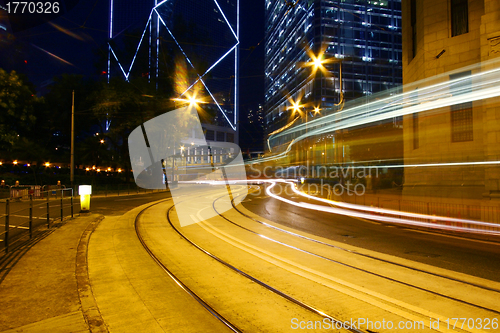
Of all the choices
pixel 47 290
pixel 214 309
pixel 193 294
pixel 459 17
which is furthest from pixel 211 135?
pixel 214 309

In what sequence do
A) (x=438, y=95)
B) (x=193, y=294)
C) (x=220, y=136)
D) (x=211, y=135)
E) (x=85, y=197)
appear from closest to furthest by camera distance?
(x=193, y=294)
(x=85, y=197)
(x=438, y=95)
(x=211, y=135)
(x=220, y=136)

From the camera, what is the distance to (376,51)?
2992 inches

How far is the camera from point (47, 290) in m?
5.44

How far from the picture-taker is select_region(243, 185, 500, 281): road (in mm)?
7805

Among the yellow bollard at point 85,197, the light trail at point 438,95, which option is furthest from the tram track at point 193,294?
the light trail at point 438,95

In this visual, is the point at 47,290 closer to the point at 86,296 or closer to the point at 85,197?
the point at 86,296

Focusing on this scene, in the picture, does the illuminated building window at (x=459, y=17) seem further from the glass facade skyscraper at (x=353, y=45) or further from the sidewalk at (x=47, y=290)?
the glass facade skyscraper at (x=353, y=45)

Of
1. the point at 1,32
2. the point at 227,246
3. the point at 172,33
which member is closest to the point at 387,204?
the point at 227,246

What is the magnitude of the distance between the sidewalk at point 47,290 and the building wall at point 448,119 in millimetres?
17209

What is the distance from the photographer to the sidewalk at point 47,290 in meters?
4.27

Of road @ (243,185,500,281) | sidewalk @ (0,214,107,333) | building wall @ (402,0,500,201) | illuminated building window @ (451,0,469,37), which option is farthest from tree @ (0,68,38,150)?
illuminated building window @ (451,0,469,37)

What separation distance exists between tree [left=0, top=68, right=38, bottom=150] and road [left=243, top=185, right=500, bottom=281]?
27229 mm

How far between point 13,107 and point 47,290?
104ft

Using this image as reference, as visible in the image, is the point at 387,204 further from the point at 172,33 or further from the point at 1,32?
the point at 172,33
